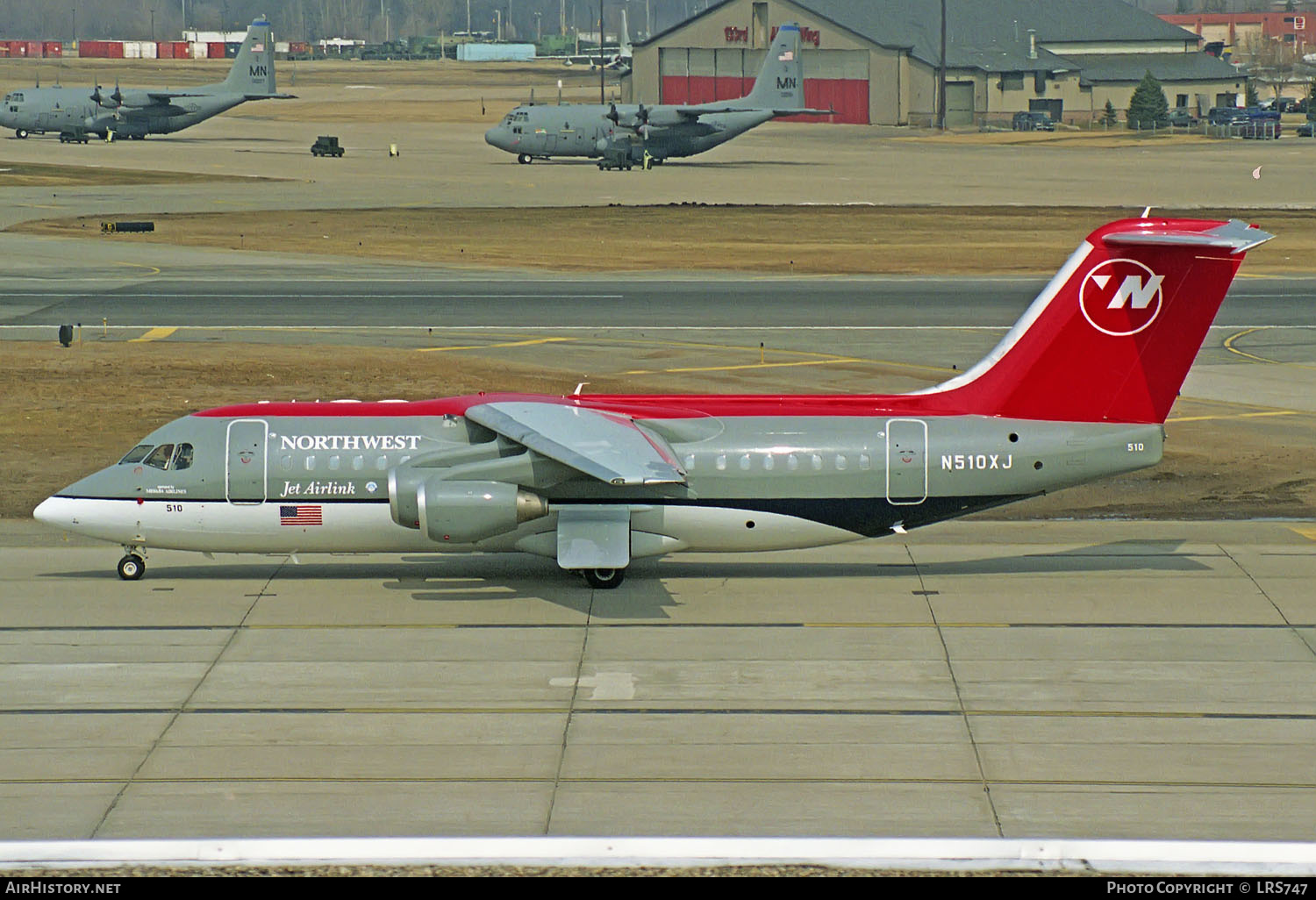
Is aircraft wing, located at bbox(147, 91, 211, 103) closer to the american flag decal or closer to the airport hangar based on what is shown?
the airport hangar

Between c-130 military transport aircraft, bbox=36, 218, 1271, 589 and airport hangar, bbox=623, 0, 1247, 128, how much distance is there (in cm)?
14461

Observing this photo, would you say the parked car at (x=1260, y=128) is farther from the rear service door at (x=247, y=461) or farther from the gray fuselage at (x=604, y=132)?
the rear service door at (x=247, y=461)

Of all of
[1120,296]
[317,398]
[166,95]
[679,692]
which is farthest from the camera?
[166,95]

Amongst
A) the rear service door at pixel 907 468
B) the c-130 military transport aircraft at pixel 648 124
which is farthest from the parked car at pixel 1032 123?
the rear service door at pixel 907 468

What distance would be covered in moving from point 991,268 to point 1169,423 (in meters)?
30.2

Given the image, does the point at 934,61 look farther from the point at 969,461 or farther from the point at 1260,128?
the point at 969,461

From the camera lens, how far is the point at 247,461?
Result: 28.5 meters

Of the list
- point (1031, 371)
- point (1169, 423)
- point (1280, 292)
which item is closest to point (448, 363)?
point (1169, 423)

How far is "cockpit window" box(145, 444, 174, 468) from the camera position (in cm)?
2886

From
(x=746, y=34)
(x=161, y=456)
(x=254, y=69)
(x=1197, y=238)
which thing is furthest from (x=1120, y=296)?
(x=746, y=34)

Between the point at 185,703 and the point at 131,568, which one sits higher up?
the point at 131,568

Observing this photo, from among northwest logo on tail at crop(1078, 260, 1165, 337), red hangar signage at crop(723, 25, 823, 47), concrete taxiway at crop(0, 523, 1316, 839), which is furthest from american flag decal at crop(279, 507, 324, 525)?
red hangar signage at crop(723, 25, 823, 47)

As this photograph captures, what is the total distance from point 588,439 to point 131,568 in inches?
372

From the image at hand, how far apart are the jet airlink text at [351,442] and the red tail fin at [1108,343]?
10.0m
